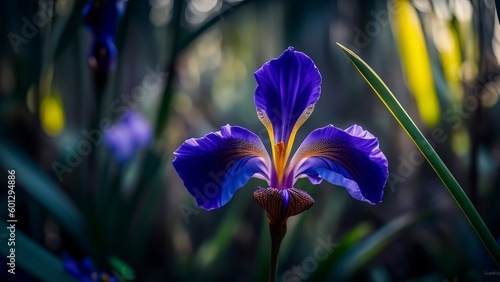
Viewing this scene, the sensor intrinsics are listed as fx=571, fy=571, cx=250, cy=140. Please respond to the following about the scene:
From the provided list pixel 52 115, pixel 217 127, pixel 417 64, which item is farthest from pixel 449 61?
pixel 52 115

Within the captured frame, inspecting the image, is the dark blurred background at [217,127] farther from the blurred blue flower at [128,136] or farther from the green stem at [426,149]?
the green stem at [426,149]

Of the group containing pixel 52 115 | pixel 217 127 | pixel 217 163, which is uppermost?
pixel 52 115

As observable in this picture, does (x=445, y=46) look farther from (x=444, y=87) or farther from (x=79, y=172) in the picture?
(x=79, y=172)

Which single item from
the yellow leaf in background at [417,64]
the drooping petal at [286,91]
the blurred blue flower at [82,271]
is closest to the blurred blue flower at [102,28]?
the blurred blue flower at [82,271]

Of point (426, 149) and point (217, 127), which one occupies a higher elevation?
point (217, 127)

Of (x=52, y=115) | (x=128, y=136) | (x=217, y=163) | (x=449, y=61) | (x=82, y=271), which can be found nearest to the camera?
(x=217, y=163)

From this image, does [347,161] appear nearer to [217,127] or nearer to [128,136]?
[128,136]

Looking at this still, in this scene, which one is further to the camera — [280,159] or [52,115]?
[52,115]

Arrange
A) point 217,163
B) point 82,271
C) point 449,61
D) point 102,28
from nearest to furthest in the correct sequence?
point 217,163 → point 82,271 → point 102,28 → point 449,61
